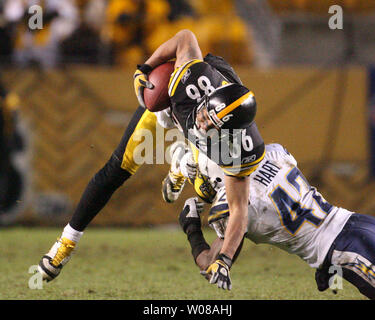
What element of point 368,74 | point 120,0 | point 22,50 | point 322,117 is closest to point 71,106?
point 22,50

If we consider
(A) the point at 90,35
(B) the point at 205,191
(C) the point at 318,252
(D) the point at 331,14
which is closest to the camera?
(C) the point at 318,252

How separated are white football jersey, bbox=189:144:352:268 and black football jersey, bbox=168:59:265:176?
190mm

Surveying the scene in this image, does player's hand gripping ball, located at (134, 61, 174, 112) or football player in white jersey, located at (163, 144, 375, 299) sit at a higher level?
player's hand gripping ball, located at (134, 61, 174, 112)

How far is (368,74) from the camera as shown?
7438 mm

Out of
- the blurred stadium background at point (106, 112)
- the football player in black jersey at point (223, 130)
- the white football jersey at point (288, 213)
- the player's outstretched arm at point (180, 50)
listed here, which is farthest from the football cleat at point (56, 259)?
the blurred stadium background at point (106, 112)

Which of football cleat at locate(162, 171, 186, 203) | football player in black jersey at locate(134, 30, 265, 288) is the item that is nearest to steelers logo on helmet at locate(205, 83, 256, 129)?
football player in black jersey at locate(134, 30, 265, 288)

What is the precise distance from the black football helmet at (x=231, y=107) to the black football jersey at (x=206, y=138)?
8 centimetres

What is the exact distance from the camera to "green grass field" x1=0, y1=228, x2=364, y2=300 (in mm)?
4301

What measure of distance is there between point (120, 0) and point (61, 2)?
72 centimetres

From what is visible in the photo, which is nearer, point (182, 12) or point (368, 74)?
point (368, 74)

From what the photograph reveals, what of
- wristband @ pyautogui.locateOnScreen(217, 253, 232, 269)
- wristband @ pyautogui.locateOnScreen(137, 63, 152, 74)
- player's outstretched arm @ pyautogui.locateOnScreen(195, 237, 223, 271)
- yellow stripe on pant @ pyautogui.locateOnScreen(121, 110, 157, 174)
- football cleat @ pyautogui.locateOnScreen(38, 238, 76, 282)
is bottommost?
football cleat @ pyautogui.locateOnScreen(38, 238, 76, 282)

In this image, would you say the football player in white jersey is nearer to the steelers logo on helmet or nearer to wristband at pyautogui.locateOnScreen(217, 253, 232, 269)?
wristband at pyautogui.locateOnScreen(217, 253, 232, 269)

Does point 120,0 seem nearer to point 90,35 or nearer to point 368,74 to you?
point 90,35

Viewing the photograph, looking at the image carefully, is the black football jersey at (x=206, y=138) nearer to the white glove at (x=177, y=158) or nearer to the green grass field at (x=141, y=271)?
the white glove at (x=177, y=158)
